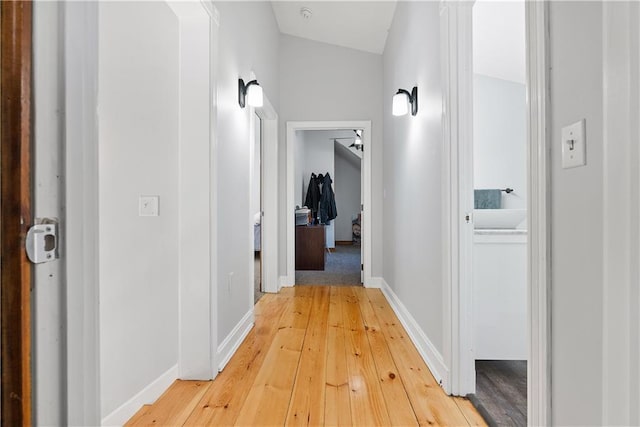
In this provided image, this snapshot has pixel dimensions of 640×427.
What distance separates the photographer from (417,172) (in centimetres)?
219

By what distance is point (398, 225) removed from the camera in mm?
2828

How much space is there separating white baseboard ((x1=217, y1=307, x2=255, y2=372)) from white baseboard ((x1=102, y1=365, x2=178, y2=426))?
10.0 inches

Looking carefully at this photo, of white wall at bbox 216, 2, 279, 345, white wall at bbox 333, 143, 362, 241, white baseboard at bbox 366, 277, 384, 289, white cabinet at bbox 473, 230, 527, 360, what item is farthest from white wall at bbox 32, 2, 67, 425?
white wall at bbox 333, 143, 362, 241

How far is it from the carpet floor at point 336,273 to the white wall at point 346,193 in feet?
6.46

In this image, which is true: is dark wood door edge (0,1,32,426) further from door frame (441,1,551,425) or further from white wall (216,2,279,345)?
door frame (441,1,551,425)

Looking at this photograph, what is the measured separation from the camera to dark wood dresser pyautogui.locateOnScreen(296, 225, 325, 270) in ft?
14.9

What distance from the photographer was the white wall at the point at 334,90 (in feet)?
12.1

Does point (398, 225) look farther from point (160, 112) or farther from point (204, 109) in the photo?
point (160, 112)

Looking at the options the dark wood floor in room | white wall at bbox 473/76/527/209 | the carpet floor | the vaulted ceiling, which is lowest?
the dark wood floor in room

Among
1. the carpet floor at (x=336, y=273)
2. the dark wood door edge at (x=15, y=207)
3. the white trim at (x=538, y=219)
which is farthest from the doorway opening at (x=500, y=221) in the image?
the carpet floor at (x=336, y=273)

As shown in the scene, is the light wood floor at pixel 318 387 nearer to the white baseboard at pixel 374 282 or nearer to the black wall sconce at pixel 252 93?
the white baseboard at pixel 374 282

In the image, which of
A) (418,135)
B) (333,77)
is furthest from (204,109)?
(333,77)

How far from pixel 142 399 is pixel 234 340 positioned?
25.6 inches

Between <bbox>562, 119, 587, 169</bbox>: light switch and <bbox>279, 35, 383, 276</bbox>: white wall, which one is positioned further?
<bbox>279, 35, 383, 276</bbox>: white wall
